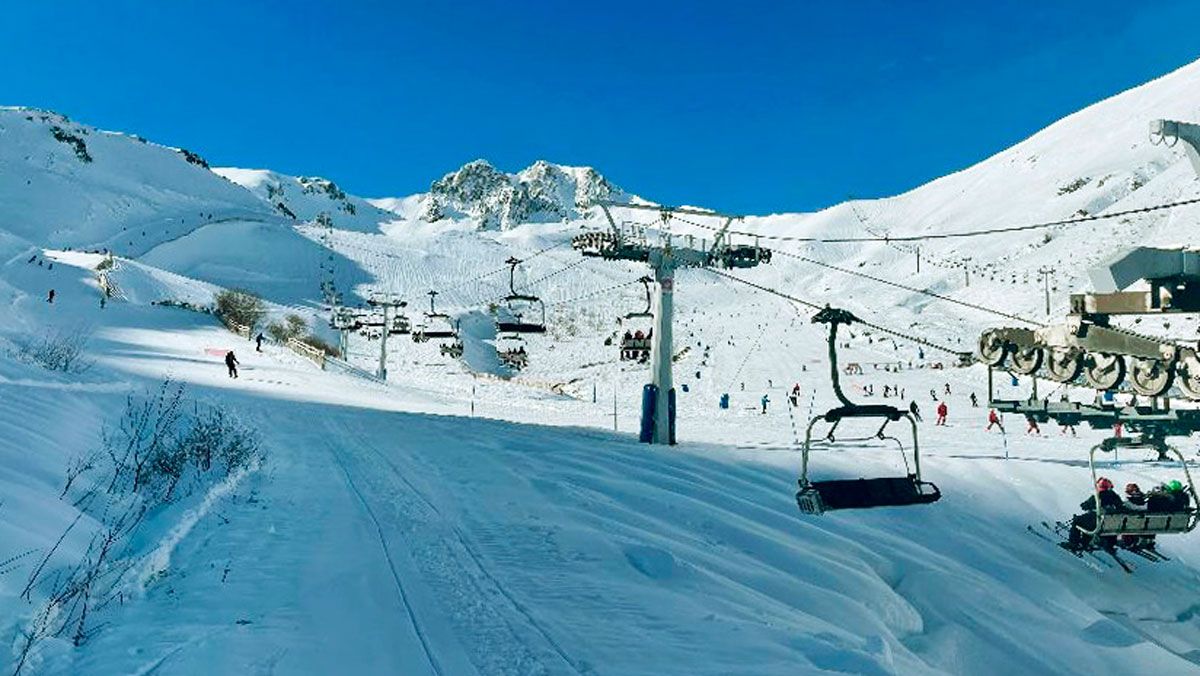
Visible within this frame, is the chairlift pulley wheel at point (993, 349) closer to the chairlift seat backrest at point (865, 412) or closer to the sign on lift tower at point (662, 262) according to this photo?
the chairlift seat backrest at point (865, 412)

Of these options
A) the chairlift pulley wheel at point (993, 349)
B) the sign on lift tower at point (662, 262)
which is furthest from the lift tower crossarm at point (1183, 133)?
the sign on lift tower at point (662, 262)

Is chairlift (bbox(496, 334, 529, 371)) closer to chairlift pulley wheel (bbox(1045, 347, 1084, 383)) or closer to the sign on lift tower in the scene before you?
the sign on lift tower

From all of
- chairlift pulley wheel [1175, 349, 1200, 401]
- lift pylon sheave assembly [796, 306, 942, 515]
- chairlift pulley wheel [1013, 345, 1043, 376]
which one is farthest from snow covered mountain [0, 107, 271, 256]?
chairlift pulley wheel [1175, 349, 1200, 401]

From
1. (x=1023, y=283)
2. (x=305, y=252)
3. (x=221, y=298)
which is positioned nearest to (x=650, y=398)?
(x=221, y=298)

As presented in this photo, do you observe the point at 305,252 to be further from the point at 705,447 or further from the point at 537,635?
the point at 537,635

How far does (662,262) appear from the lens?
21469 millimetres

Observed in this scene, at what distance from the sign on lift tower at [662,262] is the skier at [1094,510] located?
9.11 m

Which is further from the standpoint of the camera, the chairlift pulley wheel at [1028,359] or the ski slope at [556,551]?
the chairlift pulley wheel at [1028,359]

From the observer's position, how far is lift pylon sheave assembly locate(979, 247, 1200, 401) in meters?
10.5

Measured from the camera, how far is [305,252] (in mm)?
143375

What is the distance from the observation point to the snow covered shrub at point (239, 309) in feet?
208

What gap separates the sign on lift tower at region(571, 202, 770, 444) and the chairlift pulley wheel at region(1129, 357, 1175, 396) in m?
10.2

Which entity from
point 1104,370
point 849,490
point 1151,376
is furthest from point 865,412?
point 1104,370

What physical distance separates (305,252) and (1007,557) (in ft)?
475
